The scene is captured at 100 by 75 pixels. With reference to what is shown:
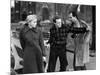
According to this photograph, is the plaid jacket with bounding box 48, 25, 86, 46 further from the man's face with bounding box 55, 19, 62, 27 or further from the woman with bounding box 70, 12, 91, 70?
the woman with bounding box 70, 12, 91, 70

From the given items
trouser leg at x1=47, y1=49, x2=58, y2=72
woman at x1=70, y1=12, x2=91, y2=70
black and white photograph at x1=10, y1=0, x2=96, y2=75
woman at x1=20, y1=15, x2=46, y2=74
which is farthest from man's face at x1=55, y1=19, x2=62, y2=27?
trouser leg at x1=47, y1=49, x2=58, y2=72

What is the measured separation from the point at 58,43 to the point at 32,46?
18.8 inches

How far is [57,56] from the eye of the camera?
3762 millimetres

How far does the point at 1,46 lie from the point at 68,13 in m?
1.31

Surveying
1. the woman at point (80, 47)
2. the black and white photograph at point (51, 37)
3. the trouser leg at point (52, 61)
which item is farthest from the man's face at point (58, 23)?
the trouser leg at point (52, 61)

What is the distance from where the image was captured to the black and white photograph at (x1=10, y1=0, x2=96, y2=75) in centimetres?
352

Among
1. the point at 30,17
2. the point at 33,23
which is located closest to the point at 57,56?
the point at 33,23

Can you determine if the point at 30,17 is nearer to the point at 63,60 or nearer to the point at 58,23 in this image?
the point at 58,23

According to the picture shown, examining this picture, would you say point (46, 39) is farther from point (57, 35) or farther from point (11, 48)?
point (11, 48)

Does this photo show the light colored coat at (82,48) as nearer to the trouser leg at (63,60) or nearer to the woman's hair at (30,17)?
the trouser leg at (63,60)

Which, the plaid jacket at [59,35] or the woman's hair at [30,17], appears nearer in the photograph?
the woman's hair at [30,17]

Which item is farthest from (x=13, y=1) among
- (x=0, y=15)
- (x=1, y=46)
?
(x=1, y=46)

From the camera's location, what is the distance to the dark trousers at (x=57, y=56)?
373 centimetres

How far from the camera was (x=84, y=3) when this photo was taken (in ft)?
12.8
